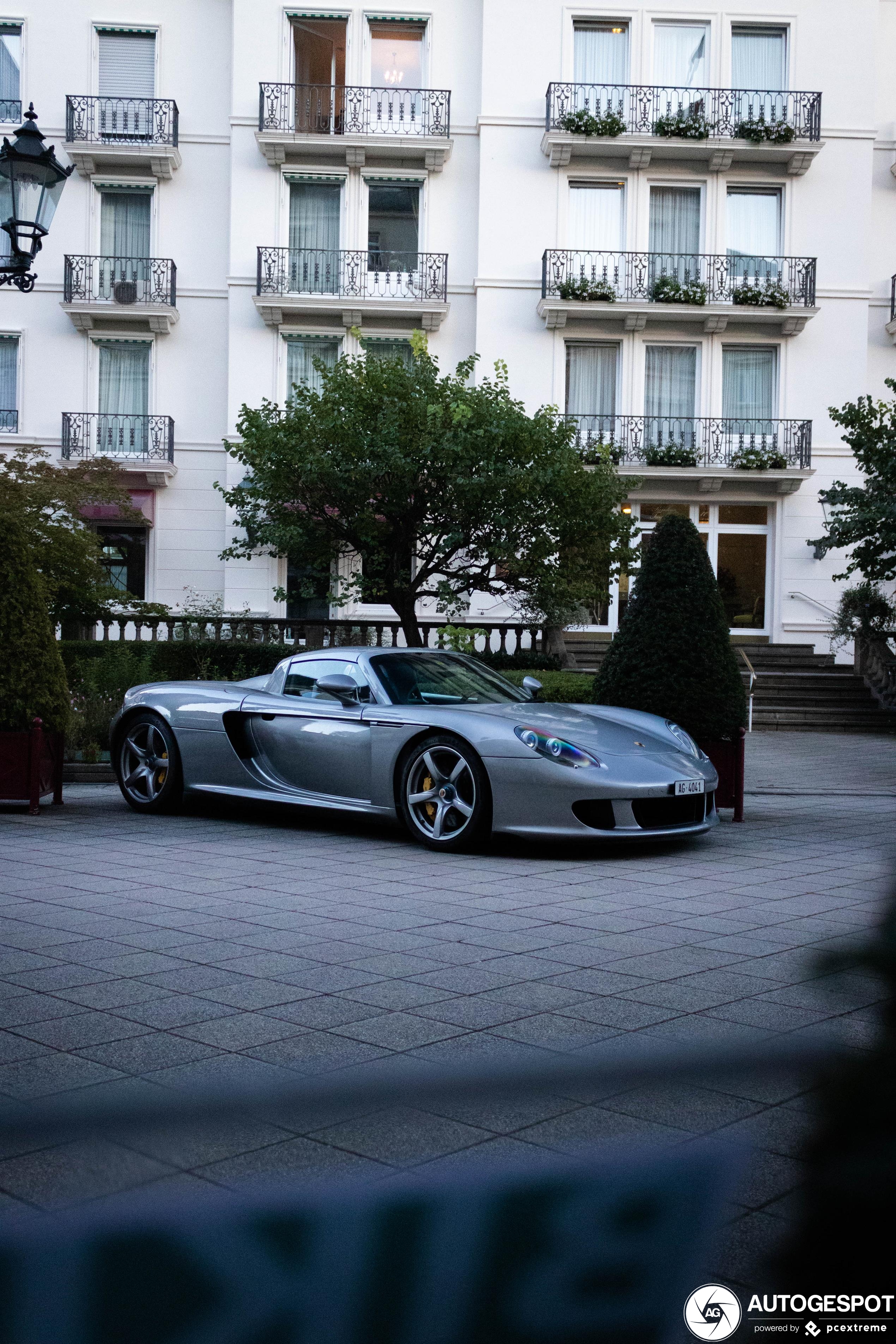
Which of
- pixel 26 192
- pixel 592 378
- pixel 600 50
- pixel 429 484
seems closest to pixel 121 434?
pixel 592 378

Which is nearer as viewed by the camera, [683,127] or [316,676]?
[316,676]

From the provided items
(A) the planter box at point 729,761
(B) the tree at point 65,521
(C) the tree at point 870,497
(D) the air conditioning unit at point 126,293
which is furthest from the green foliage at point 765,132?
(A) the planter box at point 729,761

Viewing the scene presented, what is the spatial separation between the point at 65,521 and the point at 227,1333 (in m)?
20.5

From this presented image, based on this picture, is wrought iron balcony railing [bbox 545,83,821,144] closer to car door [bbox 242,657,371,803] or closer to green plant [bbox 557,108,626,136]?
green plant [bbox 557,108,626,136]

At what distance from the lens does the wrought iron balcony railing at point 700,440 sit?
2627 centimetres

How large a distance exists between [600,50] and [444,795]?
78.3 feet

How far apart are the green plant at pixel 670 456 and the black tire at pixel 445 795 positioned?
769 inches

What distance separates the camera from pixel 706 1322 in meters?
0.82

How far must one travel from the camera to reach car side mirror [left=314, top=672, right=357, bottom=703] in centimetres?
828

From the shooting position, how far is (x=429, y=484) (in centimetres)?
1778

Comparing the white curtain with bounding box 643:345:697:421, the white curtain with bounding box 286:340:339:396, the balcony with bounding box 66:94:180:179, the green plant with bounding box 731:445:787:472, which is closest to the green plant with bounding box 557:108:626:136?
the white curtain with bounding box 643:345:697:421

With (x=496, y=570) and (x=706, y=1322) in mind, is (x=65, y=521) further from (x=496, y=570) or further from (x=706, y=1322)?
(x=706, y=1322)

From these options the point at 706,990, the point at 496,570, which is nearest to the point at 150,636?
the point at 496,570

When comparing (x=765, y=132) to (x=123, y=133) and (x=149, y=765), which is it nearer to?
(x=123, y=133)
